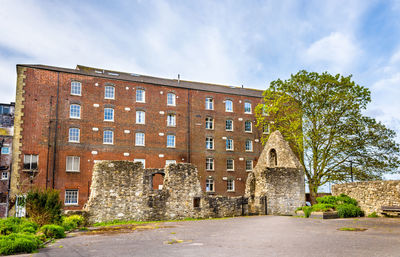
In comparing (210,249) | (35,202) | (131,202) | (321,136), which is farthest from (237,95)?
(210,249)

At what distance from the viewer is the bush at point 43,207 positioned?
17312 millimetres

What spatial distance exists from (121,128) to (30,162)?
989cm

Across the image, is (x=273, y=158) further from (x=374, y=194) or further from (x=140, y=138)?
(x=140, y=138)

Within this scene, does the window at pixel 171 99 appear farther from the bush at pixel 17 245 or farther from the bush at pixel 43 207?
the bush at pixel 17 245

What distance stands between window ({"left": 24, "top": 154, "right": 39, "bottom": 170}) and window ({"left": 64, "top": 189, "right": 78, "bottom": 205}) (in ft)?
13.2

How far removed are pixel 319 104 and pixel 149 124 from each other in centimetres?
1908

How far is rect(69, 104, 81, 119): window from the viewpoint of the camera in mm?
37219

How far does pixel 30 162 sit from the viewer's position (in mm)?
34312

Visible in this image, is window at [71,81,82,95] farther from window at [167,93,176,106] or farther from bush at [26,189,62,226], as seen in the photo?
bush at [26,189,62,226]

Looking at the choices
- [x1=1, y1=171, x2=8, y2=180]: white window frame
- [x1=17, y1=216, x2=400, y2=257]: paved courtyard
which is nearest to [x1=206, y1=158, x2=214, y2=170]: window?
[x1=1, y1=171, x2=8, y2=180]: white window frame

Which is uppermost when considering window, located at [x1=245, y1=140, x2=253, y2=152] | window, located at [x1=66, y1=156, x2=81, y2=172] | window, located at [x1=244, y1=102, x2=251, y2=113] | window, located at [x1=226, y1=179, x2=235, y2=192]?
window, located at [x1=244, y1=102, x2=251, y2=113]

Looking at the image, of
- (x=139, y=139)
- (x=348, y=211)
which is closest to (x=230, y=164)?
(x=139, y=139)

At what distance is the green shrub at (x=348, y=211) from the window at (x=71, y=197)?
2556cm

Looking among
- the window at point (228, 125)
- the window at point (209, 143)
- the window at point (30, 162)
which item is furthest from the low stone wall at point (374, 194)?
the window at point (30, 162)
